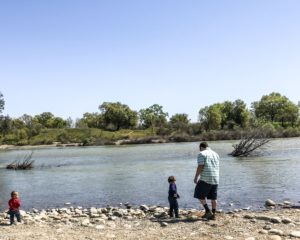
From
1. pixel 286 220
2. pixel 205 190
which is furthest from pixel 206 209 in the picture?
pixel 286 220

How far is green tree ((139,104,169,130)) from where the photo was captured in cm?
16818

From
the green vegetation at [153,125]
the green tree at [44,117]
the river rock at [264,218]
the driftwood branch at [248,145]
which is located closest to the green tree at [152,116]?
the green vegetation at [153,125]

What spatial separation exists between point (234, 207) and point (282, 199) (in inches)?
125

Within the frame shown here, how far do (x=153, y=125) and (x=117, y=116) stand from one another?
46.2 ft

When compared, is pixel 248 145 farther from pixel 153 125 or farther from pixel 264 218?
pixel 153 125

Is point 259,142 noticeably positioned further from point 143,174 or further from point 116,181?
point 116,181

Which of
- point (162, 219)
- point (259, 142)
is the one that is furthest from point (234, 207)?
point (259, 142)

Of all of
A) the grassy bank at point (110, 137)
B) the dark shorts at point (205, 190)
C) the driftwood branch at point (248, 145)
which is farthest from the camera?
the grassy bank at point (110, 137)

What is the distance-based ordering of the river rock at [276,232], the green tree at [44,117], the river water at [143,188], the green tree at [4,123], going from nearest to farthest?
the river rock at [276,232]
the river water at [143,188]
the green tree at [4,123]
the green tree at [44,117]

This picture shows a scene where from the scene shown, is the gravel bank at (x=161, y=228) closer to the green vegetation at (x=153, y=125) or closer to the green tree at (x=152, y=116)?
the green vegetation at (x=153, y=125)

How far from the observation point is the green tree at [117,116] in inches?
6363

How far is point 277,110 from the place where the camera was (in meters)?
157

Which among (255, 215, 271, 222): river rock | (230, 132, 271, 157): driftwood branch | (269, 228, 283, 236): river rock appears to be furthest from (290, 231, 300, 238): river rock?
(230, 132, 271, 157): driftwood branch

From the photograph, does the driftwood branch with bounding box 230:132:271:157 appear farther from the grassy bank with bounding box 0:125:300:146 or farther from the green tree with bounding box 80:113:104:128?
the green tree with bounding box 80:113:104:128
